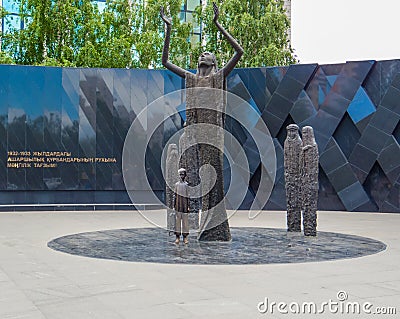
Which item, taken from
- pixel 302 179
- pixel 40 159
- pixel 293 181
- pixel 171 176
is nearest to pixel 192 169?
pixel 171 176

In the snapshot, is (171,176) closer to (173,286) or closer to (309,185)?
(309,185)

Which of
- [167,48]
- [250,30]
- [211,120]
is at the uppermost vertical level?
[250,30]

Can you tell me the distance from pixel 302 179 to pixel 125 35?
1961cm

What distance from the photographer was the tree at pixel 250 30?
29984mm

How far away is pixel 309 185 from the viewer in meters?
11.5

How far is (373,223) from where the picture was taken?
14.9m

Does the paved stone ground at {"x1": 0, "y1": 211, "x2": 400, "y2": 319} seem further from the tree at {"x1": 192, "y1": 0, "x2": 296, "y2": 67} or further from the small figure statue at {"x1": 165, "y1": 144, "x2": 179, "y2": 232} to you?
the tree at {"x1": 192, "y1": 0, "x2": 296, "y2": 67}

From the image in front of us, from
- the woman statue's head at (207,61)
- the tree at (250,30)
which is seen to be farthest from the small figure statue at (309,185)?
the tree at (250,30)

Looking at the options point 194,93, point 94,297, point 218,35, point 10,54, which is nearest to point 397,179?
point 194,93

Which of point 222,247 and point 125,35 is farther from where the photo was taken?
point 125,35

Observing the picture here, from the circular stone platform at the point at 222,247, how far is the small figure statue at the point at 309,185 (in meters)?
0.31

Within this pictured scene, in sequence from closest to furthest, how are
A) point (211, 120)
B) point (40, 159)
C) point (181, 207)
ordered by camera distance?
point (181, 207), point (211, 120), point (40, 159)

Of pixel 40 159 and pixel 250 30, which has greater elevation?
pixel 250 30

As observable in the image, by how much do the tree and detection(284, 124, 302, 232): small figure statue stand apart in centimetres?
1773
